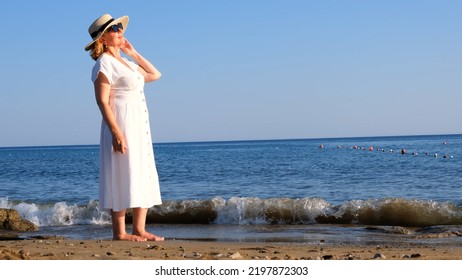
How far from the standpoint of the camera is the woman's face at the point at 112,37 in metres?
6.73

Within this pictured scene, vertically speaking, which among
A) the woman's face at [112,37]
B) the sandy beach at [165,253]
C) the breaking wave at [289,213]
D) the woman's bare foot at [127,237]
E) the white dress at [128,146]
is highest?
the woman's face at [112,37]

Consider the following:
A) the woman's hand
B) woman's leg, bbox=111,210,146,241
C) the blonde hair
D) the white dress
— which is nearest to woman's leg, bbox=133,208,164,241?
woman's leg, bbox=111,210,146,241

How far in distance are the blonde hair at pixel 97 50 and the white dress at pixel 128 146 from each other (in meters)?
0.12

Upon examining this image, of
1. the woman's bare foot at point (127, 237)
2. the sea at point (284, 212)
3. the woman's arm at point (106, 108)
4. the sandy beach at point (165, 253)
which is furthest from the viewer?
the sea at point (284, 212)

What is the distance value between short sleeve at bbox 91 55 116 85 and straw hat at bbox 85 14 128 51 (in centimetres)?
23

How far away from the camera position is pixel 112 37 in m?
6.74

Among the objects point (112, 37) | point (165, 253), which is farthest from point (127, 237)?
point (112, 37)

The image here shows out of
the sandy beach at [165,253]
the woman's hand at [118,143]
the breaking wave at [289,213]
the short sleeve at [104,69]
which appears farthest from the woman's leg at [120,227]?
the breaking wave at [289,213]

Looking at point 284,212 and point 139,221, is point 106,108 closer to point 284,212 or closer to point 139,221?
point 139,221

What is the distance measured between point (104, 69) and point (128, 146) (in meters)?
0.78

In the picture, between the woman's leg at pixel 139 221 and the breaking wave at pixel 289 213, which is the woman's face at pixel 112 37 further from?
the breaking wave at pixel 289 213

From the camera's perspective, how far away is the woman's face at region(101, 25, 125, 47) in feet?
22.1

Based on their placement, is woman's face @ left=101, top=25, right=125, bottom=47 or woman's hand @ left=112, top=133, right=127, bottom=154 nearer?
woman's hand @ left=112, top=133, right=127, bottom=154

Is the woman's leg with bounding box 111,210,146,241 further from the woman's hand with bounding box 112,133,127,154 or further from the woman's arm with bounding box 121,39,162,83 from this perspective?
the woman's arm with bounding box 121,39,162,83
